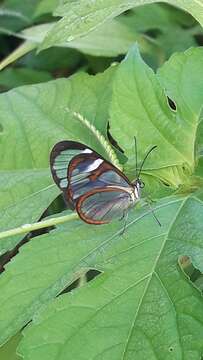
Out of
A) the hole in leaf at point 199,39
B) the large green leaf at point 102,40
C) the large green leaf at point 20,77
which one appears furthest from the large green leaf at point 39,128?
the hole in leaf at point 199,39

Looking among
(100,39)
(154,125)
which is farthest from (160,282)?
Result: (100,39)

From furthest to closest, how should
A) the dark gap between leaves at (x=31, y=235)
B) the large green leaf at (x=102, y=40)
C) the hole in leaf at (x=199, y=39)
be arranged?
the hole in leaf at (x=199, y=39)
the large green leaf at (x=102, y=40)
the dark gap between leaves at (x=31, y=235)

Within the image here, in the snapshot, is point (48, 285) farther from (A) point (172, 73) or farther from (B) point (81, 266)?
(A) point (172, 73)

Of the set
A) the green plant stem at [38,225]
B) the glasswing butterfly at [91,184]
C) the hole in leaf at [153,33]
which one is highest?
the glasswing butterfly at [91,184]

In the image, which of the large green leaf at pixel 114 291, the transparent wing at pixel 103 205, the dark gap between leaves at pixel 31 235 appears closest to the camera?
the large green leaf at pixel 114 291

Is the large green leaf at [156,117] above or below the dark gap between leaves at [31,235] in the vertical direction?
above

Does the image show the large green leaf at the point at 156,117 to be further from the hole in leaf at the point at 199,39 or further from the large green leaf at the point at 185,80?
the hole in leaf at the point at 199,39
